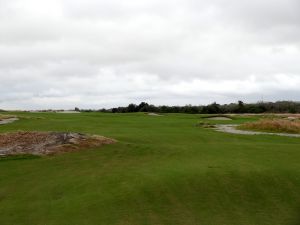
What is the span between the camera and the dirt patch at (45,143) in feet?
62.0

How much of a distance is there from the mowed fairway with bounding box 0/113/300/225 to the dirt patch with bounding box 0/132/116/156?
34.8 inches

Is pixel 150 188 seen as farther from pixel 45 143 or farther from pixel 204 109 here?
pixel 204 109

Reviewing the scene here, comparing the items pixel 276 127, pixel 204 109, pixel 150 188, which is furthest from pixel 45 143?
pixel 204 109

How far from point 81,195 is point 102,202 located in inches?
34.4

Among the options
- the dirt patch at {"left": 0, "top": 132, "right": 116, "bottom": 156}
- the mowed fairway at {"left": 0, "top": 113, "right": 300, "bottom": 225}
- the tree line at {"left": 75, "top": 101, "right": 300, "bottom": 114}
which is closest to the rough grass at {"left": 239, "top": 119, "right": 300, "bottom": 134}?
the mowed fairway at {"left": 0, "top": 113, "right": 300, "bottom": 225}

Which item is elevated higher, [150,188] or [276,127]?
[276,127]

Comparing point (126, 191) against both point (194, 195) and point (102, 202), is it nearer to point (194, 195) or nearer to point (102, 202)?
point (102, 202)

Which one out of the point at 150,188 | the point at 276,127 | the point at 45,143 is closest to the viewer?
the point at 150,188

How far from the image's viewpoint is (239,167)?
15.8m

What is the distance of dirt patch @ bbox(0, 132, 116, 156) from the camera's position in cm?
1889

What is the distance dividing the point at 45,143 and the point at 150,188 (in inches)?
314

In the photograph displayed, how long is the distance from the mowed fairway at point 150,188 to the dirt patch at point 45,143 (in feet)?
2.90

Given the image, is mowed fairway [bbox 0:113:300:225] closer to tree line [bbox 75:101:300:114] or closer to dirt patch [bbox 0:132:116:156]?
dirt patch [bbox 0:132:116:156]

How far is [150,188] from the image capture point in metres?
13.3
